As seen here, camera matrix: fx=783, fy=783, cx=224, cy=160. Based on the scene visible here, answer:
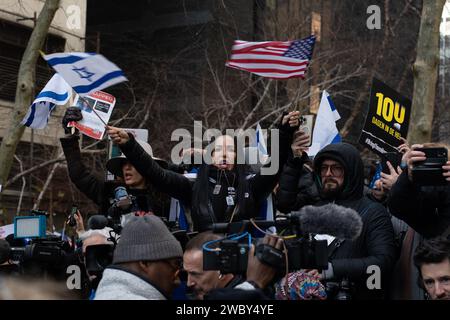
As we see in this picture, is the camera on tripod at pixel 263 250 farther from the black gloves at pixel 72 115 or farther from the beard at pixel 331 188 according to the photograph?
the black gloves at pixel 72 115

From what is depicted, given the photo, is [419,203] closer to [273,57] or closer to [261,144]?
[273,57]

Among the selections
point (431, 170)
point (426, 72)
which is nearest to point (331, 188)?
point (431, 170)

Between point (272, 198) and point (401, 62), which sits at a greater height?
point (401, 62)

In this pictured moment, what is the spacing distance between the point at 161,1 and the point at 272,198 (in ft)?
58.6

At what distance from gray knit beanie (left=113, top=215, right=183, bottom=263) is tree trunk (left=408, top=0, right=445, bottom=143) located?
22.0ft

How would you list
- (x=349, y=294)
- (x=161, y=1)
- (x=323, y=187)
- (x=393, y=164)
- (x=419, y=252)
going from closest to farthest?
(x=419, y=252)
(x=349, y=294)
(x=323, y=187)
(x=393, y=164)
(x=161, y=1)

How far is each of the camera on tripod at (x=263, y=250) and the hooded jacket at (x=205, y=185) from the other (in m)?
1.59

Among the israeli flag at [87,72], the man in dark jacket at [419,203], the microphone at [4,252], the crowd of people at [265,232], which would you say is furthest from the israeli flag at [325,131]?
the microphone at [4,252]

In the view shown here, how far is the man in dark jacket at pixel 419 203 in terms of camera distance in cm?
467

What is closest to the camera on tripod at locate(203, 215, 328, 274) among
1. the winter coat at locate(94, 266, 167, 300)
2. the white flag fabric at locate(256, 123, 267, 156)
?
the winter coat at locate(94, 266, 167, 300)

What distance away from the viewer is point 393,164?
5.67 meters

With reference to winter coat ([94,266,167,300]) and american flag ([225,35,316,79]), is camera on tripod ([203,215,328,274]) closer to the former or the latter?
winter coat ([94,266,167,300])

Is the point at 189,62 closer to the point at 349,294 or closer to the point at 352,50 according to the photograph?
the point at 352,50
